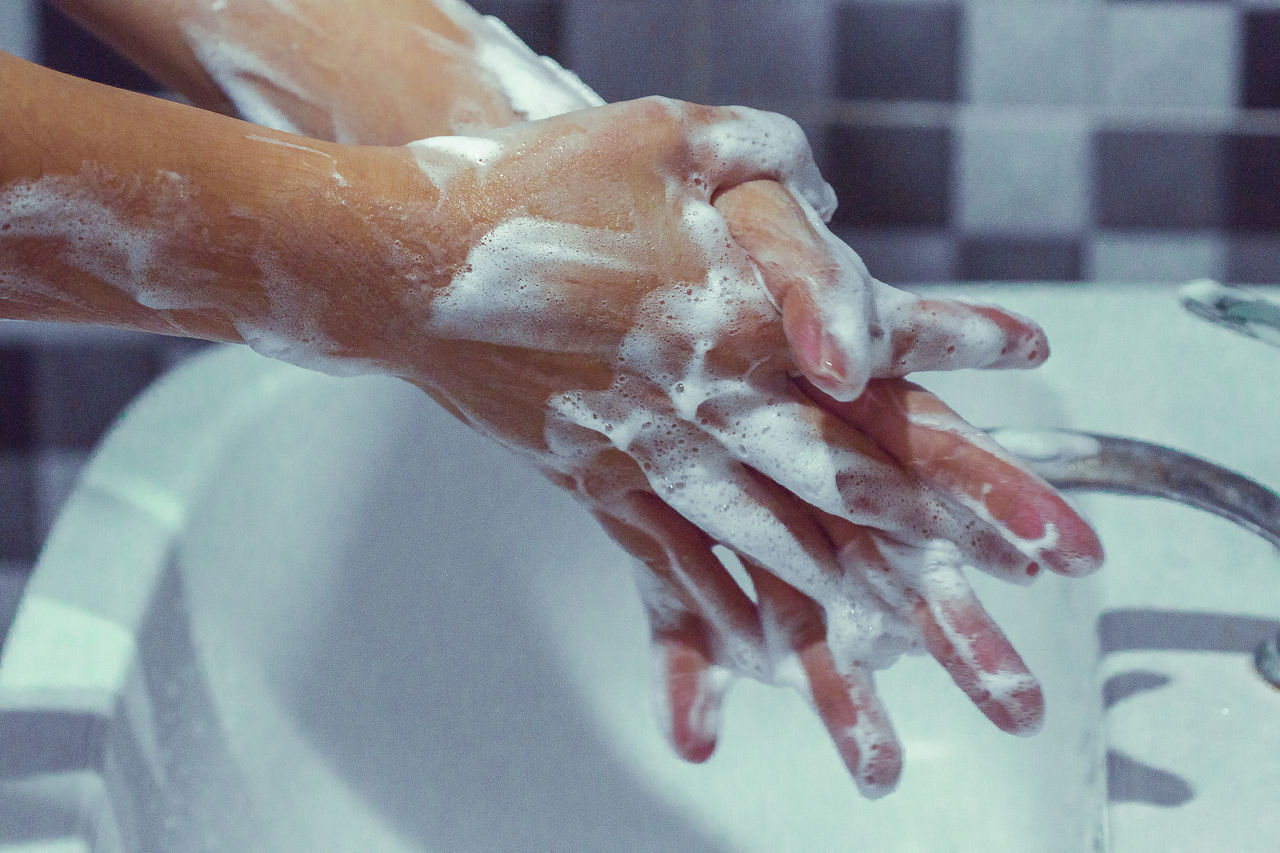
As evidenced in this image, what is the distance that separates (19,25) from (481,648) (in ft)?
2.24

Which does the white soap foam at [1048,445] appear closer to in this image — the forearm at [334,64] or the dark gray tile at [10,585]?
the forearm at [334,64]

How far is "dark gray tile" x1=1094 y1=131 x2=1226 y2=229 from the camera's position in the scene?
3.01 ft

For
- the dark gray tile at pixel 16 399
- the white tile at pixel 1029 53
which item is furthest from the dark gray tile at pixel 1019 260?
the dark gray tile at pixel 16 399

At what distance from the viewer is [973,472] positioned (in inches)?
17.1

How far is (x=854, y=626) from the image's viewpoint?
486 mm

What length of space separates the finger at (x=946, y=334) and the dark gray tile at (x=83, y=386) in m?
0.81

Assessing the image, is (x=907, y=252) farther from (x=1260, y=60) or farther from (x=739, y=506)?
(x=739, y=506)

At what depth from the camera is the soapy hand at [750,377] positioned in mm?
431

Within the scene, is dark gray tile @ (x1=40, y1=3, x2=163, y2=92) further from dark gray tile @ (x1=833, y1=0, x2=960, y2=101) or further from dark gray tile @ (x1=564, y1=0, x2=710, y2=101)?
dark gray tile @ (x1=833, y1=0, x2=960, y2=101)

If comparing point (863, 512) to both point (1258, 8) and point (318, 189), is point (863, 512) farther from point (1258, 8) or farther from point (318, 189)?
point (1258, 8)

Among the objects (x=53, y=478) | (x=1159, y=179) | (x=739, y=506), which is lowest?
(x=53, y=478)

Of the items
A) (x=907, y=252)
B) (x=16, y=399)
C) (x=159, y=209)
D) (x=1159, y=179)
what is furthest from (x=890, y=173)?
(x=16, y=399)

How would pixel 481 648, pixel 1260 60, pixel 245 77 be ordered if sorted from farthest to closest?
pixel 1260 60, pixel 481 648, pixel 245 77

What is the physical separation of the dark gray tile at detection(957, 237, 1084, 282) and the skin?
0.54m
